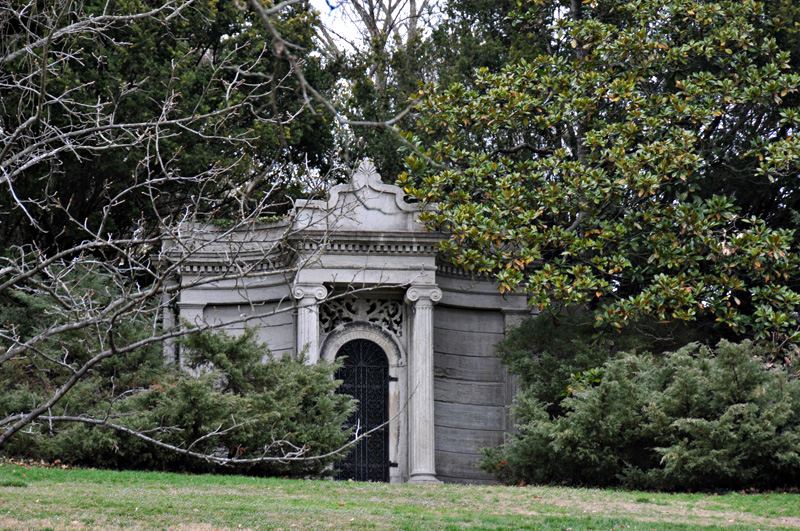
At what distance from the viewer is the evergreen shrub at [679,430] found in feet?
44.9

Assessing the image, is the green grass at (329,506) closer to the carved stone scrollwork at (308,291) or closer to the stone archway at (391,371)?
the stone archway at (391,371)

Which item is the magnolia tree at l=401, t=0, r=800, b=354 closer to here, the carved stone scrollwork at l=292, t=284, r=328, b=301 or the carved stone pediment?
the carved stone pediment

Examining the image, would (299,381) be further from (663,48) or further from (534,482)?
(663,48)

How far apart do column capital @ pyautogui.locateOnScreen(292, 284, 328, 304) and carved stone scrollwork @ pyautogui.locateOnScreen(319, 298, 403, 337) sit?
2.87 ft

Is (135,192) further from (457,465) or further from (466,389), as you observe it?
(457,465)

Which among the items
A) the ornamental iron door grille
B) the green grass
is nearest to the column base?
the ornamental iron door grille

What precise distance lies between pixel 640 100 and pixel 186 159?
8676 mm

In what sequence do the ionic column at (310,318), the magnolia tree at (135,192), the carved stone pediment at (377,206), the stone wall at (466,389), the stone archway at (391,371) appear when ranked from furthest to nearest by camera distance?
the stone wall at (466,389) → the carved stone pediment at (377,206) → the stone archway at (391,371) → the ionic column at (310,318) → the magnolia tree at (135,192)

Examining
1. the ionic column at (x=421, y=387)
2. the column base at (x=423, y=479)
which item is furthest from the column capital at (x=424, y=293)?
the column base at (x=423, y=479)

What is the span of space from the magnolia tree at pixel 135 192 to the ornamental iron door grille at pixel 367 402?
2.12 m

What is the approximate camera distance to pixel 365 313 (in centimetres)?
1784

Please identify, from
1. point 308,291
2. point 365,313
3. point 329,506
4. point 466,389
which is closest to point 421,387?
point 365,313

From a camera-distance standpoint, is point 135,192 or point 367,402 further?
point 135,192

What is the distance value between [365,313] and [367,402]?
154cm
